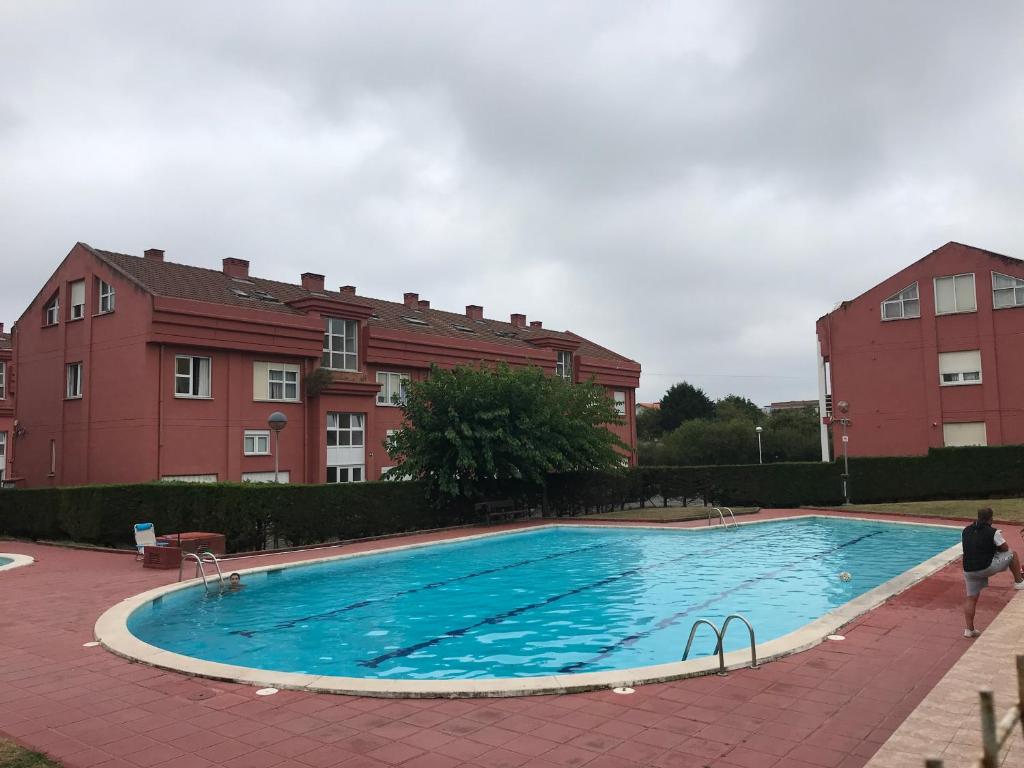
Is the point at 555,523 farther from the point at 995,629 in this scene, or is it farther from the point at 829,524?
the point at 995,629

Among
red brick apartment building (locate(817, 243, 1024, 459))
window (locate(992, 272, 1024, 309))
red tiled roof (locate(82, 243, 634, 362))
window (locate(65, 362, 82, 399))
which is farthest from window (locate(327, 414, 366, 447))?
window (locate(992, 272, 1024, 309))

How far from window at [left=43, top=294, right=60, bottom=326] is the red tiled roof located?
11.1ft

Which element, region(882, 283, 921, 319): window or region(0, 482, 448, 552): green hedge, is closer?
region(0, 482, 448, 552): green hedge

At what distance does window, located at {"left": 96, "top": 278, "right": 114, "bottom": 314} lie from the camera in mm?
28828

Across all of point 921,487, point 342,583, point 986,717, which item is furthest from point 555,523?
point 986,717

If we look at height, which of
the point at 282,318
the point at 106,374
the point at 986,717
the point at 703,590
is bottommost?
the point at 703,590

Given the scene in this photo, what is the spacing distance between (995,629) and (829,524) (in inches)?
714

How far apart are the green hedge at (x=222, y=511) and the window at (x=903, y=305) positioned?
25.5 m

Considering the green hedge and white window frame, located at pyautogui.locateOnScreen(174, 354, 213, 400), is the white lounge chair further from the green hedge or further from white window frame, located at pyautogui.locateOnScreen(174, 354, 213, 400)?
white window frame, located at pyautogui.locateOnScreen(174, 354, 213, 400)

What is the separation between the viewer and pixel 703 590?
48.8 feet

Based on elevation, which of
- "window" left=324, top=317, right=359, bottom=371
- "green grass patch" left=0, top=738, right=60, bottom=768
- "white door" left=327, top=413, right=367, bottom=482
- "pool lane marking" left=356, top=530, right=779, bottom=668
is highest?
"window" left=324, top=317, right=359, bottom=371

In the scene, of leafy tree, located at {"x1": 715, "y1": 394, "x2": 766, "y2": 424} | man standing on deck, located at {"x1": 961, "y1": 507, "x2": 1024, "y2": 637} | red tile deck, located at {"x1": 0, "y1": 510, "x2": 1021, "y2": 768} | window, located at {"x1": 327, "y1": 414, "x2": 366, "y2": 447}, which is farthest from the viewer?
leafy tree, located at {"x1": 715, "y1": 394, "x2": 766, "y2": 424}

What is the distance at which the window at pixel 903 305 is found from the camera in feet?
117

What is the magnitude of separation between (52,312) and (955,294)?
39941 mm
